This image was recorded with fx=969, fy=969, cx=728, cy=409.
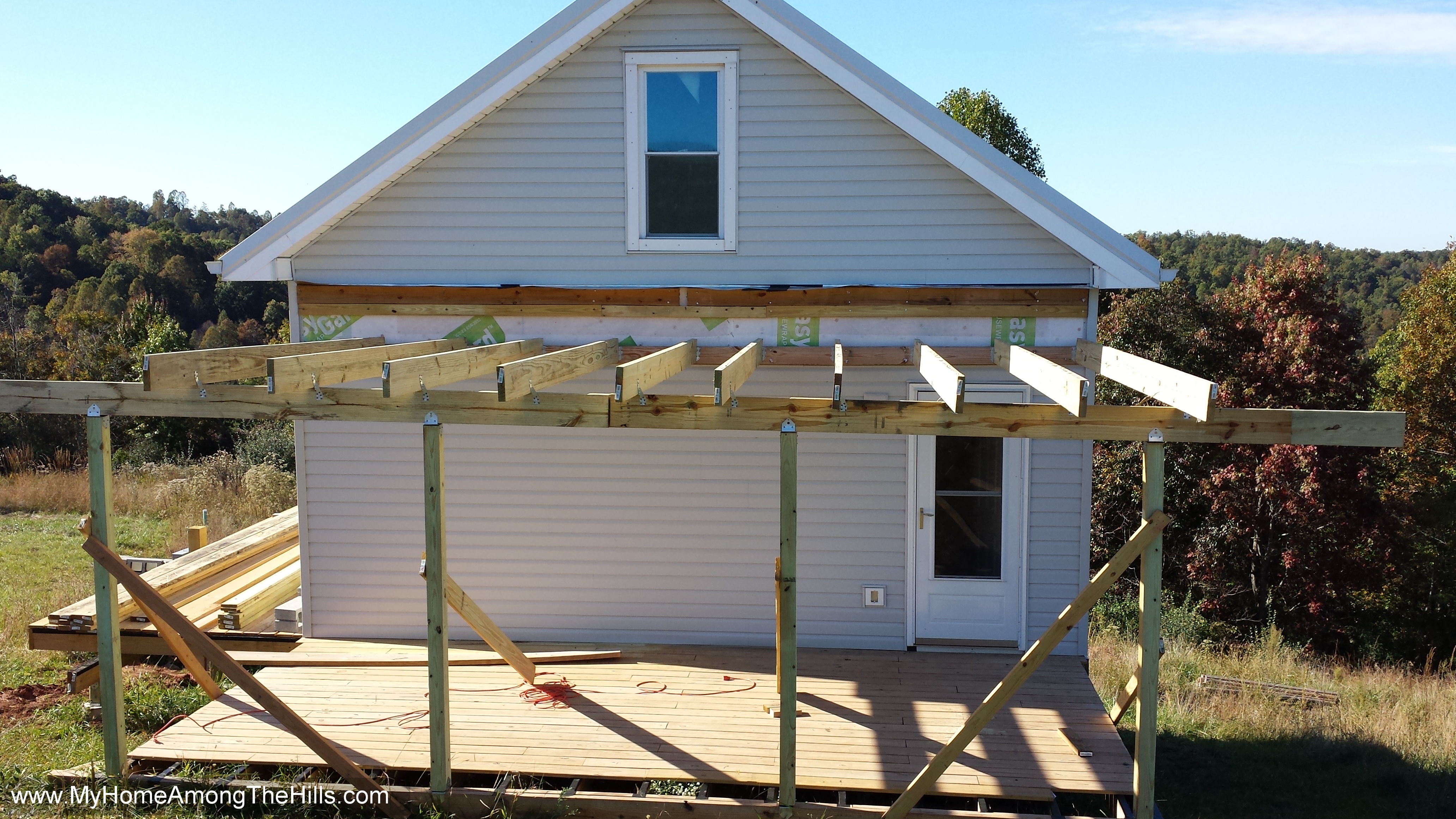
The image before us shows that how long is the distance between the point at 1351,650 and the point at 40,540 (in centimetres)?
2280

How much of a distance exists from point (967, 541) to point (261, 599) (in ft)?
22.1

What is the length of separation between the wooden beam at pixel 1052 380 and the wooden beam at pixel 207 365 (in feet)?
14.4

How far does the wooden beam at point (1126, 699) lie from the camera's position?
6004 millimetres

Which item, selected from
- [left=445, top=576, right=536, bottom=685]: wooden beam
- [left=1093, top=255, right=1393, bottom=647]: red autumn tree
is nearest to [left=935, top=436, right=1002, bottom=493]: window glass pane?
[left=445, top=576, right=536, bottom=685]: wooden beam

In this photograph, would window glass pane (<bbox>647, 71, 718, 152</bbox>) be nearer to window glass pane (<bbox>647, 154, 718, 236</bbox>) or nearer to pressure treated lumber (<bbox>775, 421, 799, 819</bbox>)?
window glass pane (<bbox>647, 154, 718, 236</bbox>)

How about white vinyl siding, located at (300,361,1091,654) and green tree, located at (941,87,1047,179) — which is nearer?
white vinyl siding, located at (300,361,1091,654)

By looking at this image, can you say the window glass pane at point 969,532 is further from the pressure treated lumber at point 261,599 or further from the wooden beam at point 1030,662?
the pressure treated lumber at point 261,599

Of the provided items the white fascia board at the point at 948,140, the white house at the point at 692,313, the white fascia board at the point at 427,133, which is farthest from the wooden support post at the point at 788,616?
the white fascia board at the point at 427,133

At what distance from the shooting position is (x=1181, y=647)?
12.3 m

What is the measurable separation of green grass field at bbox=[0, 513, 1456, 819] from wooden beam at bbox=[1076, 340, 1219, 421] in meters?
3.21

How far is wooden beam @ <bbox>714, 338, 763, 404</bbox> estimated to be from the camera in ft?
18.4

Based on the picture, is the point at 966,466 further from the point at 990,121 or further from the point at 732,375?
the point at 990,121

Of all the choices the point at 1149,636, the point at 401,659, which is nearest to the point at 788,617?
the point at 1149,636

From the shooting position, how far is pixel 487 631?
23.8 feet
